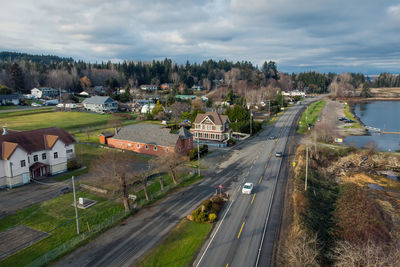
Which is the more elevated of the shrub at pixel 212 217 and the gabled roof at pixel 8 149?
the gabled roof at pixel 8 149

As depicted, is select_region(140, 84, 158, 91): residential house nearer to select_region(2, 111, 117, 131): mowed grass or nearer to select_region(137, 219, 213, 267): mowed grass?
select_region(2, 111, 117, 131): mowed grass

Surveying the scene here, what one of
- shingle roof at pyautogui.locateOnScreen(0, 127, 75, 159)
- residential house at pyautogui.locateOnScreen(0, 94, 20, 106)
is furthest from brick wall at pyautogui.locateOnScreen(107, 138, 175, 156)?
residential house at pyautogui.locateOnScreen(0, 94, 20, 106)

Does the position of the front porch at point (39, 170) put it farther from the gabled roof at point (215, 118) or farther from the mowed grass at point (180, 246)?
the gabled roof at point (215, 118)

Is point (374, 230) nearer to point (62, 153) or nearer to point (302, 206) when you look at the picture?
point (302, 206)

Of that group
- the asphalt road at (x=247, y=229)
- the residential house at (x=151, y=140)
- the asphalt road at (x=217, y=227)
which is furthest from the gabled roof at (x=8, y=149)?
the asphalt road at (x=247, y=229)

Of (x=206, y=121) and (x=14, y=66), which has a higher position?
(x=14, y=66)

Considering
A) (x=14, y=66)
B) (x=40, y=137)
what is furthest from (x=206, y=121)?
(x=14, y=66)

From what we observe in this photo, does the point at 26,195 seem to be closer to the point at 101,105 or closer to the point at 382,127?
the point at 101,105

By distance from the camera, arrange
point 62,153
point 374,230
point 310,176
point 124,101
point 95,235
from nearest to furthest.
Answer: point 95,235, point 374,230, point 310,176, point 62,153, point 124,101
